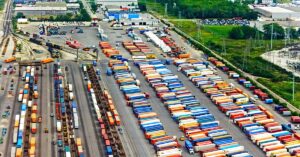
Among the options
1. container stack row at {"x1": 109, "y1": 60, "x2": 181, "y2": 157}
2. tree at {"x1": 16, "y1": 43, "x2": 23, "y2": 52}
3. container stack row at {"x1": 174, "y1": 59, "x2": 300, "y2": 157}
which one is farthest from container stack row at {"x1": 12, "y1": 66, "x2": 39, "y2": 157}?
container stack row at {"x1": 174, "y1": 59, "x2": 300, "y2": 157}

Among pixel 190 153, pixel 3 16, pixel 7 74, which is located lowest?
pixel 190 153

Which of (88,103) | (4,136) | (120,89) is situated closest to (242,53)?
(120,89)

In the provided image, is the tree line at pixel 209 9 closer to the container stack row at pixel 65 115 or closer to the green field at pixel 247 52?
the green field at pixel 247 52

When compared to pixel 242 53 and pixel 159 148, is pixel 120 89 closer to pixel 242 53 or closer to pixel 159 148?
pixel 159 148

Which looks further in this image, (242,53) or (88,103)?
(242,53)

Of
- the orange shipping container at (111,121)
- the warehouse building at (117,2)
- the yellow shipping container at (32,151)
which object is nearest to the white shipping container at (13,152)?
the yellow shipping container at (32,151)

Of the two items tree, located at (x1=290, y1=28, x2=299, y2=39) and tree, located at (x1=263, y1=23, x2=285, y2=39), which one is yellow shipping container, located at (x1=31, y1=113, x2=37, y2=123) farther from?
tree, located at (x1=290, y1=28, x2=299, y2=39)
